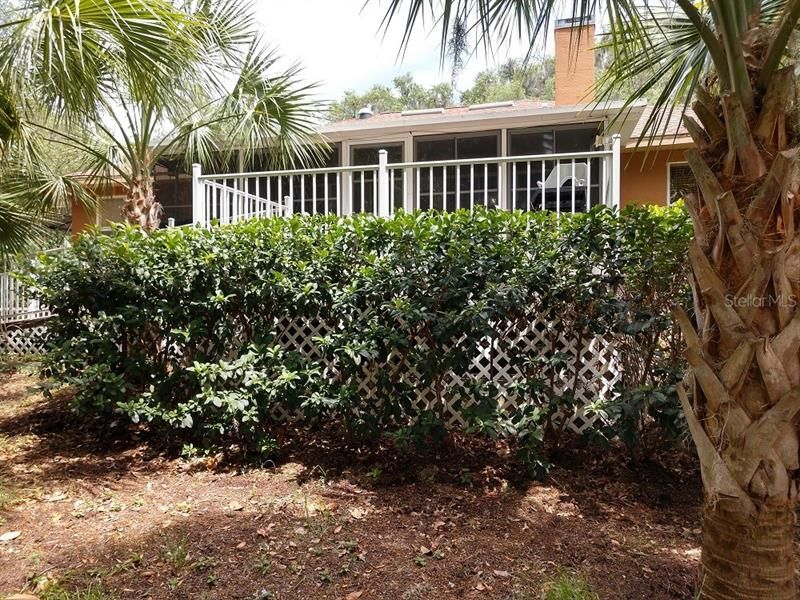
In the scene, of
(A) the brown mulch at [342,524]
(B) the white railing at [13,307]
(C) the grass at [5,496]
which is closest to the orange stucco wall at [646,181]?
(A) the brown mulch at [342,524]

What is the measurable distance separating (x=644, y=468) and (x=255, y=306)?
3.42 m

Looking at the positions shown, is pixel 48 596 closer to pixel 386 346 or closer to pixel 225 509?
pixel 225 509

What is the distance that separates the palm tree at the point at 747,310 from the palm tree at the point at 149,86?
3896 millimetres

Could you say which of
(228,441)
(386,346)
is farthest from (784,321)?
(228,441)

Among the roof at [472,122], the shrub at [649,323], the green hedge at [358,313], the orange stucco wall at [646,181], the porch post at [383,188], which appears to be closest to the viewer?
the shrub at [649,323]

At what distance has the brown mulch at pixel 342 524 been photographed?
2.99 meters

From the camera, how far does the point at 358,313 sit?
184 inches

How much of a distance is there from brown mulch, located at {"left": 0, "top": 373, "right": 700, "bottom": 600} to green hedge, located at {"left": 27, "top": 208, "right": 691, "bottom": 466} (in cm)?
38

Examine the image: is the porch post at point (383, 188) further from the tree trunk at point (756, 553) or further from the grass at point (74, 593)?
the tree trunk at point (756, 553)

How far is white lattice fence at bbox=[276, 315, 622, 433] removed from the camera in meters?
4.47

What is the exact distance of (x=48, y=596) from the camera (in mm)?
2869

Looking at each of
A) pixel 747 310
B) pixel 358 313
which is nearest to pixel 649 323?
pixel 747 310

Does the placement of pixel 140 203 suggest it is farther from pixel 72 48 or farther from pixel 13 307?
pixel 13 307

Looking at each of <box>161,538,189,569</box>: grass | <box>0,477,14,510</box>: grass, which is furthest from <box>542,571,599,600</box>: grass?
<box>0,477,14,510</box>: grass
